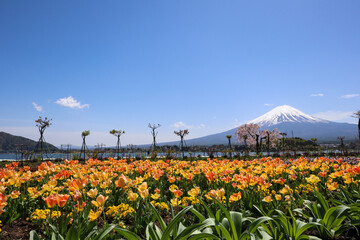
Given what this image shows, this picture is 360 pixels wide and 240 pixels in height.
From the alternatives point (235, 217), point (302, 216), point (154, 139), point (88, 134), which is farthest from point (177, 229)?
point (154, 139)

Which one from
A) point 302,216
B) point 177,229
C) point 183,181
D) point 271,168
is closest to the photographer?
point 177,229

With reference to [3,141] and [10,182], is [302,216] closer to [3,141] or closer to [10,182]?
[10,182]

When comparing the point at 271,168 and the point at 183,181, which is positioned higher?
the point at 271,168

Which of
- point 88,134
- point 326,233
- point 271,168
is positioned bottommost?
point 326,233

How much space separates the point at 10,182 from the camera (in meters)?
3.58

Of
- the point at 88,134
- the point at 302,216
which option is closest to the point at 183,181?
the point at 302,216

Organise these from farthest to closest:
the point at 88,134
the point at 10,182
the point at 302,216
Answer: the point at 88,134, the point at 10,182, the point at 302,216

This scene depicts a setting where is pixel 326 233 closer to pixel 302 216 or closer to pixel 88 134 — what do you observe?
pixel 302 216

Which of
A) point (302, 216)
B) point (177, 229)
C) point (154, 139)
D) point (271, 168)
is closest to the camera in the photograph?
point (177, 229)

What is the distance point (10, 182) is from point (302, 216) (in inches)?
180

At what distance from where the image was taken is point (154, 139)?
77.8 ft

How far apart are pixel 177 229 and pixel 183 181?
302 centimetres

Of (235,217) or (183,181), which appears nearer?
(235,217)

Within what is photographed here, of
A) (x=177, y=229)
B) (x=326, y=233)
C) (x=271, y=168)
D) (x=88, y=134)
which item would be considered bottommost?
(x=326, y=233)
